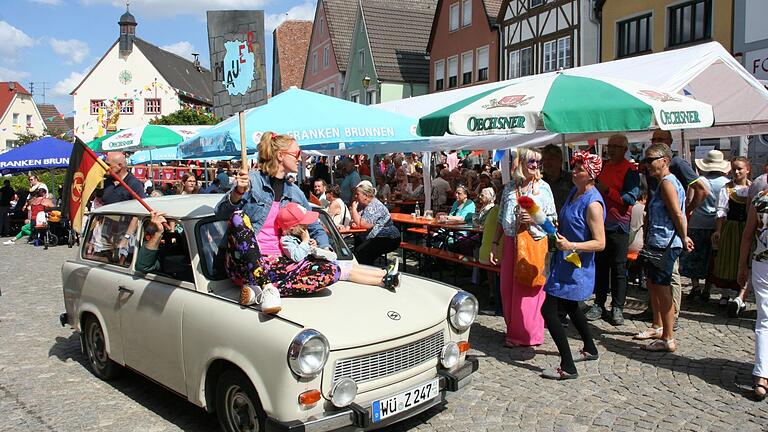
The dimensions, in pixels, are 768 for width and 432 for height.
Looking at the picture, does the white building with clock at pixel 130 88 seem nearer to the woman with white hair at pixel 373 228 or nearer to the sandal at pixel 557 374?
the woman with white hair at pixel 373 228

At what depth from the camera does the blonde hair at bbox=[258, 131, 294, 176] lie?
177 inches

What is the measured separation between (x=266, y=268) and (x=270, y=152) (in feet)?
2.97

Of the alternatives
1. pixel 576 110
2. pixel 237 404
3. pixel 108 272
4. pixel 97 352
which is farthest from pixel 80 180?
A: pixel 576 110

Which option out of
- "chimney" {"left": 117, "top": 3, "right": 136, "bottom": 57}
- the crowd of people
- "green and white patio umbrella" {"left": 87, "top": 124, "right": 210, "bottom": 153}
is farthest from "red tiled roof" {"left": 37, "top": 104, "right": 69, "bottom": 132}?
the crowd of people

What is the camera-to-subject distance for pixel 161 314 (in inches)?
171

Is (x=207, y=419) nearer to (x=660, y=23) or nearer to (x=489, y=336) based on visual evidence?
(x=489, y=336)

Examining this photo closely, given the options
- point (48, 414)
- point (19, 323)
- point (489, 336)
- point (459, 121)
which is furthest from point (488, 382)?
point (19, 323)

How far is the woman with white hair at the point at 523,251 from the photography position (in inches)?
219

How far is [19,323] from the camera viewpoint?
25.1 feet

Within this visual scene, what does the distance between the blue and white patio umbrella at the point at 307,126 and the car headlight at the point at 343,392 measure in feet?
15.4

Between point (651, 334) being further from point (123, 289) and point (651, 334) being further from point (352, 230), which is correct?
point (123, 289)

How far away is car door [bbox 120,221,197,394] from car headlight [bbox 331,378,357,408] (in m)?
1.24

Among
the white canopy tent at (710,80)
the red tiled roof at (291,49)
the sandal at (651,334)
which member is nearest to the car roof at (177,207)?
the sandal at (651,334)

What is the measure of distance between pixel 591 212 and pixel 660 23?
19.3 metres
